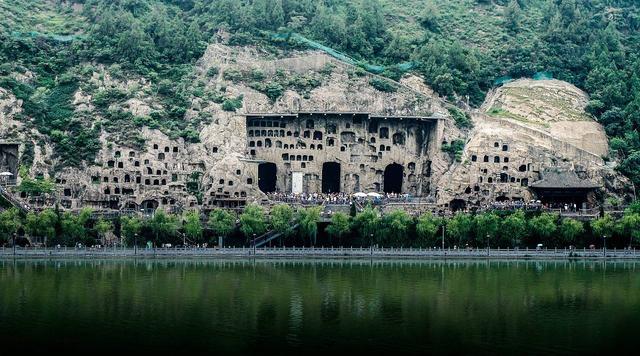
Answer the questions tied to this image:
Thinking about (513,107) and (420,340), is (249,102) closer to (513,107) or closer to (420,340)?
(513,107)

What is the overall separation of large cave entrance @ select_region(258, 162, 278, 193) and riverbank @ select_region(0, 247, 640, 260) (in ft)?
60.6

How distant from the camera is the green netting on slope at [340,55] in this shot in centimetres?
12419

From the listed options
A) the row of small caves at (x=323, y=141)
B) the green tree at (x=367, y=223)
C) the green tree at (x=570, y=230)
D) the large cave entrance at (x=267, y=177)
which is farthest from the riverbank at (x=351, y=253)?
the large cave entrance at (x=267, y=177)

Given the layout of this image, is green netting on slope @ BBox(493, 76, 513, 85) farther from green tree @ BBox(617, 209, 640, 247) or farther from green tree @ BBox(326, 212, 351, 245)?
green tree @ BBox(326, 212, 351, 245)

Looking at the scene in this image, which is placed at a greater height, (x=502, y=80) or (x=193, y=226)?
(x=502, y=80)

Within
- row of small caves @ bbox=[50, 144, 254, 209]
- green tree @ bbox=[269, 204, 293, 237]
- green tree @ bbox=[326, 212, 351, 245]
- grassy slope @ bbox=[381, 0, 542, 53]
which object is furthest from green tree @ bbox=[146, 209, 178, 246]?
grassy slope @ bbox=[381, 0, 542, 53]

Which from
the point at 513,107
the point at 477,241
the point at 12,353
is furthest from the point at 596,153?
the point at 12,353

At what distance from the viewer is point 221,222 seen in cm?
10406

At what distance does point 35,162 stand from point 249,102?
23.3 meters

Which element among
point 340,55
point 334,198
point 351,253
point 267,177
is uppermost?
point 340,55

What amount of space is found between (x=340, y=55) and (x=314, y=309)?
211ft

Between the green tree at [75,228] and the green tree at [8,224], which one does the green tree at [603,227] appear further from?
the green tree at [8,224]

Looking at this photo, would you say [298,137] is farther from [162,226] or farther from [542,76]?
[542,76]

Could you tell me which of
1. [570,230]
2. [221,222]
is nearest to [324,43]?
[221,222]
